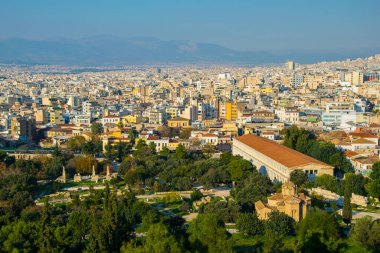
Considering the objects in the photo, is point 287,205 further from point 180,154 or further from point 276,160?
point 180,154

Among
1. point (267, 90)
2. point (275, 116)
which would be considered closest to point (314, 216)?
point (275, 116)

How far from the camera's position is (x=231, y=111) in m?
49.6

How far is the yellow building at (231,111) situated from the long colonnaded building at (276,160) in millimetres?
15418

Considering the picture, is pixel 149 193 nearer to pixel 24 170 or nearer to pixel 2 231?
pixel 24 170

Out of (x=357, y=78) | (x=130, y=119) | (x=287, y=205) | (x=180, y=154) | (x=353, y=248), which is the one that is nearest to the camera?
(x=353, y=248)

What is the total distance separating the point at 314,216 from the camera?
17.8m

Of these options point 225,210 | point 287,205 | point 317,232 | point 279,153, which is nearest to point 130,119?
point 279,153

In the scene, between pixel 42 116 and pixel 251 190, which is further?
pixel 42 116

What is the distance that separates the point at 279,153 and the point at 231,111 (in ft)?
71.3

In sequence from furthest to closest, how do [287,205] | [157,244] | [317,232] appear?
[287,205] → [317,232] → [157,244]

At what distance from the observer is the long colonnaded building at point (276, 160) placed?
25.5m

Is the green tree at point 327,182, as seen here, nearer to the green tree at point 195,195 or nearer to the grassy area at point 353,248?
the green tree at point 195,195

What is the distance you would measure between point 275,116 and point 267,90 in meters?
19.7

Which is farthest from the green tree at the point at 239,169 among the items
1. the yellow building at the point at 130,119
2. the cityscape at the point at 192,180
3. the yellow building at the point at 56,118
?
the yellow building at the point at 56,118
